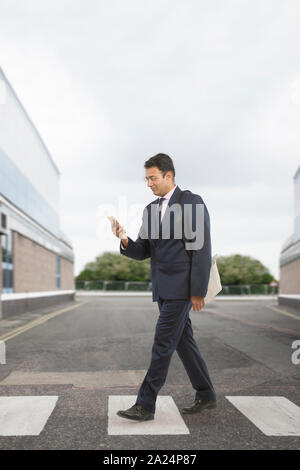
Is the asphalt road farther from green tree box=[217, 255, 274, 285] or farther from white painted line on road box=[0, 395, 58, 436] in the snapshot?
green tree box=[217, 255, 274, 285]

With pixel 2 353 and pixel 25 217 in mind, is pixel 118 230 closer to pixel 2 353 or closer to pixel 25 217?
pixel 2 353

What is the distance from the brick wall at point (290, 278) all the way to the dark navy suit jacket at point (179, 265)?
110 ft

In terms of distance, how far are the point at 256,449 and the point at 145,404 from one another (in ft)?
3.46

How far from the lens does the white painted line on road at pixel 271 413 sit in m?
4.56

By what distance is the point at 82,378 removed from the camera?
7148 mm

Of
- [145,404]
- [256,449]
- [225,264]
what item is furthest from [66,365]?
[225,264]

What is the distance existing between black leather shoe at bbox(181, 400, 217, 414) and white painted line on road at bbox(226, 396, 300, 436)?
0.31 meters

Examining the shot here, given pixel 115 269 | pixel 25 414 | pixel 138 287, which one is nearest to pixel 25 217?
pixel 25 414

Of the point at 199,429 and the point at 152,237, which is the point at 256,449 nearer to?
the point at 199,429

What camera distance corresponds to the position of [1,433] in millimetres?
4426

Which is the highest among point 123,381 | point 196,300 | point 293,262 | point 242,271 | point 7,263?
point 242,271

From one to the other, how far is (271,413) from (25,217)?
27.3 meters

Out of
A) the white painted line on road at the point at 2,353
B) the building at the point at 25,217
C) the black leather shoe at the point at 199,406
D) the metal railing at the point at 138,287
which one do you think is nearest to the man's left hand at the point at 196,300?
the black leather shoe at the point at 199,406

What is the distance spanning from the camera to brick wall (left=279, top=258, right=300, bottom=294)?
37869 millimetres
